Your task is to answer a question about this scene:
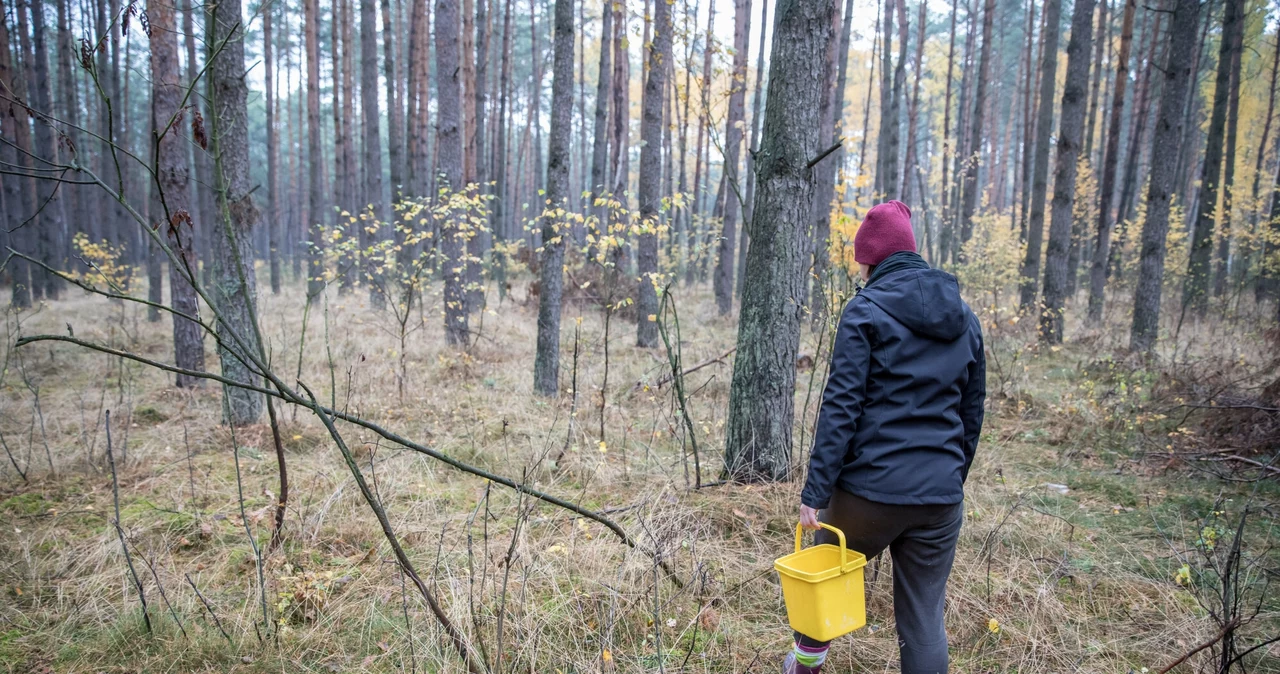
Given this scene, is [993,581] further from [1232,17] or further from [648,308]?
[1232,17]

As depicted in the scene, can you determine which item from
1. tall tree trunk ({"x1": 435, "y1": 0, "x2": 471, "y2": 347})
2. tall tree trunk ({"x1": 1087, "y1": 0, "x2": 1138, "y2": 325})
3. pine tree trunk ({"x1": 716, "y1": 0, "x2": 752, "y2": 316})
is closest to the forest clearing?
tall tree trunk ({"x1": 435, "y1": 0, "x2": 471, "y2": 347})

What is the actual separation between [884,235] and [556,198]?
14.9 ft

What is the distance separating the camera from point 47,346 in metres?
8.38

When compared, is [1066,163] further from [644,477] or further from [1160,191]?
[644,477]

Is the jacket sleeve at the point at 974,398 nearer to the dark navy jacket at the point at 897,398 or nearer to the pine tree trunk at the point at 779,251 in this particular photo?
the dark navy jacket at the point at 897,398

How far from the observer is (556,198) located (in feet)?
21.0

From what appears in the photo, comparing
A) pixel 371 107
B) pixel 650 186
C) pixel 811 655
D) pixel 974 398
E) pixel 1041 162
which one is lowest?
pixel 811 655

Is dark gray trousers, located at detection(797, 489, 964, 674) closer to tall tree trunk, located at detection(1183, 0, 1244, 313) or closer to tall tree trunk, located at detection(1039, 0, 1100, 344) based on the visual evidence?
tall tree trunk, located at detection(1039, 0, 1100, 344)

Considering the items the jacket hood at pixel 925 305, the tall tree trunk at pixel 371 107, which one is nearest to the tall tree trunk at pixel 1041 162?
the jacket hood at pixel 925 305

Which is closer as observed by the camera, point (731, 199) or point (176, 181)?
point (176, 181)

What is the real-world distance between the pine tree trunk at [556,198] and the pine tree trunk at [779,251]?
296 cm

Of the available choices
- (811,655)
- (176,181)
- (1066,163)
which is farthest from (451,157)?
(1066,163)

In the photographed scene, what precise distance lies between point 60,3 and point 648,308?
48.6 ft

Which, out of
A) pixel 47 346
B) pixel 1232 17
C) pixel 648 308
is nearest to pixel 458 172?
pixel 648 308
